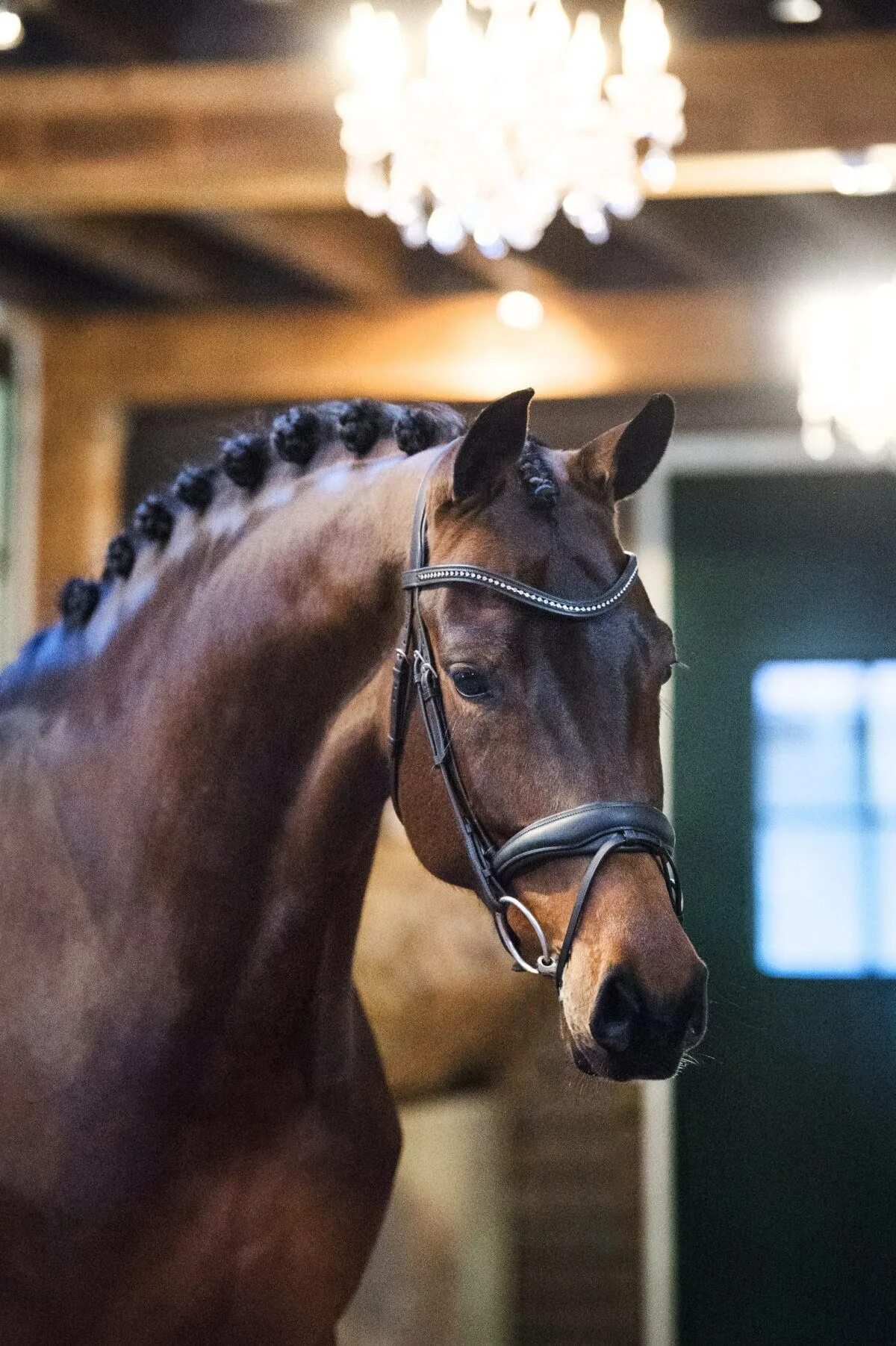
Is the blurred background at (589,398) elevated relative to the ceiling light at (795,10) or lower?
lower

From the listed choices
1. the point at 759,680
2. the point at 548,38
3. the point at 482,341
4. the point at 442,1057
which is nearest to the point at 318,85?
the point at 548,38

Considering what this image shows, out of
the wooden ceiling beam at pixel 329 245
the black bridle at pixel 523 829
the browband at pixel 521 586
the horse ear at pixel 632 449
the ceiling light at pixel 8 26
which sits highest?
the wooden ceiling beam at pixel 329 245

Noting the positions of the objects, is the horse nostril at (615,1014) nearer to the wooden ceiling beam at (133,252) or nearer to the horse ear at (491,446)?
the horse ear at (491,446)

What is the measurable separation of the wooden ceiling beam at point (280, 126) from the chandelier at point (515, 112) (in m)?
0.24

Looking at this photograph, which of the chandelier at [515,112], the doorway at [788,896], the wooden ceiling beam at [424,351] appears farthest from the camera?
the wooden ceiling beam at [424,351]

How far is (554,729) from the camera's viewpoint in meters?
1.25

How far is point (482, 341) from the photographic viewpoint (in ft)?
14.1

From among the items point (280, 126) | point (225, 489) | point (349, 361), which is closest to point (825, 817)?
point (349, 361)

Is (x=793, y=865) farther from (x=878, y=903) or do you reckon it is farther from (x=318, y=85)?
(x=318, y=85)

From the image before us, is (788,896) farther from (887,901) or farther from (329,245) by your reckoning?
(329,245)

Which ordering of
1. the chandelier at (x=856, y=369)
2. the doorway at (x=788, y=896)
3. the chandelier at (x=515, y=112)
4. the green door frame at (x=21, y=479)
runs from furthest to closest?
1. the green door frame at (x=21, y=479)
2. the doorway at (x=788, y=896)
3. the chandelier at (x=856, y=369)
4. the chandelier at (x=515, y=112)

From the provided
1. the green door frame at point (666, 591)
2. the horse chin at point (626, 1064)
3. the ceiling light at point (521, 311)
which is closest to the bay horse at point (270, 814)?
the horse chin at point (626, 1064)

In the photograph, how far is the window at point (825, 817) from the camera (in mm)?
3830

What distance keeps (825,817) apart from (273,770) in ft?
9.00
